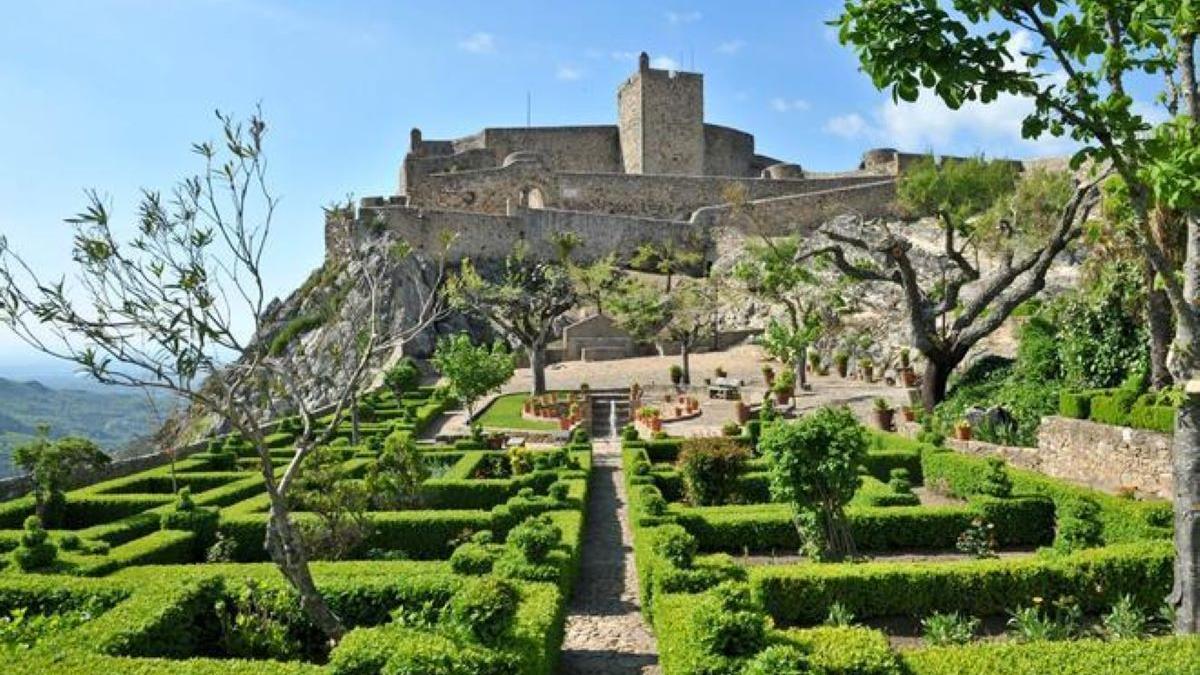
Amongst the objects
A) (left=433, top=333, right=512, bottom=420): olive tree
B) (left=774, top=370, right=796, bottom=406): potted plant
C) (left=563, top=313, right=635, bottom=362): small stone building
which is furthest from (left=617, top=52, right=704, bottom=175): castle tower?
(left=433, top=333, right=512, bottom=420): olive tree

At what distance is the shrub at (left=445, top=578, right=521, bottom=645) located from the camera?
21.7 feet

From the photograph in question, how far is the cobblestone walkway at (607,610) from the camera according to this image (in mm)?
8188

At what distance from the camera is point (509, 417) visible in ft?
86.6

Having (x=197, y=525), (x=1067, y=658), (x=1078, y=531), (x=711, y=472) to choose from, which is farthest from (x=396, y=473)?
(x=1067, y=658)

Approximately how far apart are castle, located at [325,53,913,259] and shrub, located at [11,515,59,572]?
3075 cm

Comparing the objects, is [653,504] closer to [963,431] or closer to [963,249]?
[963,431]

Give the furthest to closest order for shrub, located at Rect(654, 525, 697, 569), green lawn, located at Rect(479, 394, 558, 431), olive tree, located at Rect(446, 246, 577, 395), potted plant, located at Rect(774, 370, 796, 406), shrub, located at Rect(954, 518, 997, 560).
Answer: olive tree, located at Rect(446, 246, 577, 395), potted plant, located at Rect(774, 370, 796, 406), green lawn, located at Rect(479, 394, 558, 431), shrub, located at Rect(954, 518, 997, 560), shrub, located at Rect(654, 525, 697, 569)

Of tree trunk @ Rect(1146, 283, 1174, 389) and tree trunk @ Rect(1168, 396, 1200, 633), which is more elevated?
tree trunk @ Rect(1146, 283, 1174, 389)

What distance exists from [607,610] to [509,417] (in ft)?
55.4

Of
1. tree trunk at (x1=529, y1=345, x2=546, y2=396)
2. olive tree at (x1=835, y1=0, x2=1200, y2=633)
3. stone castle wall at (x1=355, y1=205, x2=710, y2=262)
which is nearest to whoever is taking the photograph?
olive tree at (x1=835, y1=0, x2=1200, y2=633)

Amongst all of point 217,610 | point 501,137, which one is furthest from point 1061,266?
point 217,610

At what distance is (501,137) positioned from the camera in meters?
53.1

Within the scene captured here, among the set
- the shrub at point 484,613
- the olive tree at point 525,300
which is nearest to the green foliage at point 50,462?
the olive tree at point 525,300

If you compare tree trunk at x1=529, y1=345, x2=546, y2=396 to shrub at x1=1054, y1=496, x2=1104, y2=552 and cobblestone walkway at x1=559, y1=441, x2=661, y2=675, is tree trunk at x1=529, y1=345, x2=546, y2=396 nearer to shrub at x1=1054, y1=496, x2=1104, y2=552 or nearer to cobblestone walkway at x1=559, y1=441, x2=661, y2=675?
cobblestone walkway at x1=559, y1=441, x2=661, y2=675
